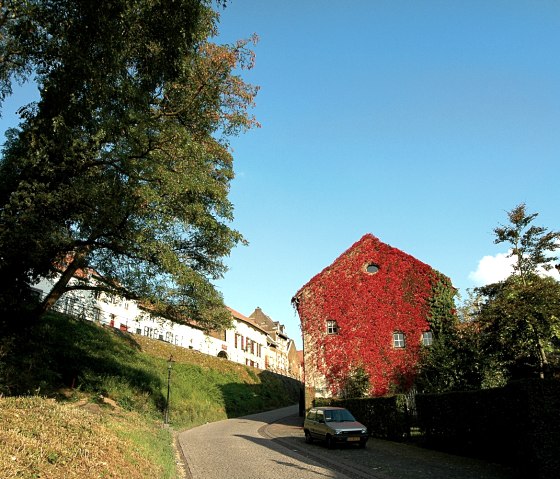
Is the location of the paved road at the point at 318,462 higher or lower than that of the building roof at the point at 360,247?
lower

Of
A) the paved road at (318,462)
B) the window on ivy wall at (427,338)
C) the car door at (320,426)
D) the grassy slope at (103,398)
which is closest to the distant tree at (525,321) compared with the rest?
the paved road at (318,462)

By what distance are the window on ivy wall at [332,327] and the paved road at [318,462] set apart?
1008 cm

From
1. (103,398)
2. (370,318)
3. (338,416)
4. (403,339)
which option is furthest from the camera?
(370,318)

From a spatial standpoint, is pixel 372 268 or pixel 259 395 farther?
pixel 259 395

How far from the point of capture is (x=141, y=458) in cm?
922

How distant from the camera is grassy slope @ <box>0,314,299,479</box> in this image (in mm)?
7148

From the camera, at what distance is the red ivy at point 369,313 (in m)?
26.8

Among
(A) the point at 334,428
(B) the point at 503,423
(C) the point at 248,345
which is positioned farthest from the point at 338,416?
(C) the point at 248,345

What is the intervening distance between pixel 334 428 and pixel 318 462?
3.14 m

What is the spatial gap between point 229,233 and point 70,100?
6.04 metres

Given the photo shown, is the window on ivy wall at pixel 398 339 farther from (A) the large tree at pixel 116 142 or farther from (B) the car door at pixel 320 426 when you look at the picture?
(A) the large tree at pixel 116 142

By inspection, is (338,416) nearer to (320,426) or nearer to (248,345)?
(320,426)

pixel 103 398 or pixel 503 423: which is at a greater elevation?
pixel 503 423

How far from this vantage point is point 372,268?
29094mm
